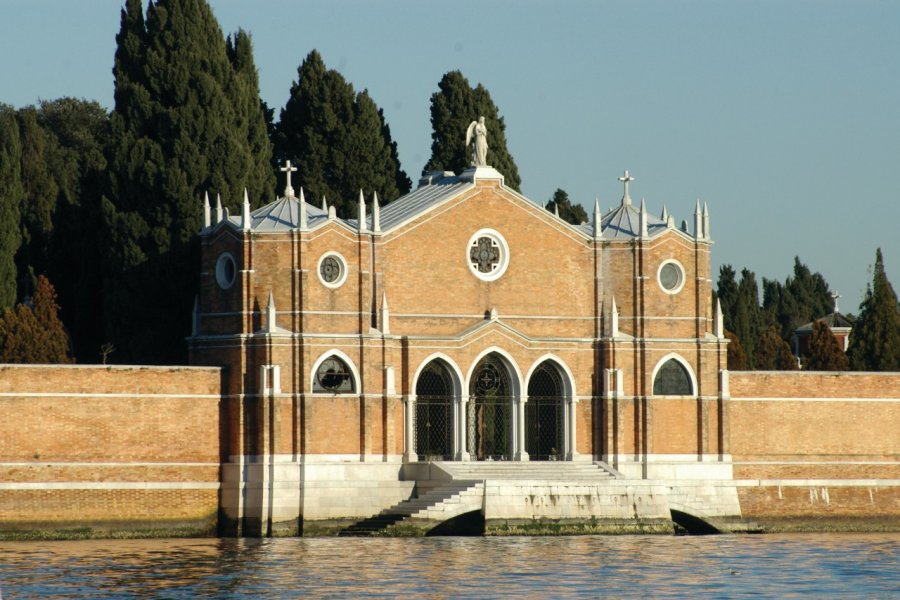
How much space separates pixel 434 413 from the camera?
170 feet

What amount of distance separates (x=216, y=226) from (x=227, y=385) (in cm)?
384

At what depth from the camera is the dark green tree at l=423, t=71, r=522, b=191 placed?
6662cm

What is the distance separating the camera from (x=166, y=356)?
2130 inches

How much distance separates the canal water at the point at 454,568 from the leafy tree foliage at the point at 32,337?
6.97m

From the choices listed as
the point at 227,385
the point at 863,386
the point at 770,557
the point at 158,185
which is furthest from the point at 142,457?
the point at 863,386

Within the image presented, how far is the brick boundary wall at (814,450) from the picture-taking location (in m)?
52.9

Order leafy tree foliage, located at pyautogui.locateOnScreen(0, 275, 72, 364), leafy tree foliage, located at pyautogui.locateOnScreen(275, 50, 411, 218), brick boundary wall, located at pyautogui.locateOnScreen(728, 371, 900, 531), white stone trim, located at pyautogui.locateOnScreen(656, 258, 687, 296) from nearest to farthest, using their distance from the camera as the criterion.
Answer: leafy tree foliage, located at pyautogui.locateOnScreen(0, 275, 72, 364) < white stone trim, located at pyautogui.locateOnScreen(656, 258, 687, 296) < brick boundary wall, located at pyautogui.locateOnScreen(728, 371, 900, 531) < leafy tree foliage, located at pyautogui.locateOnScreen(275, 50, 411, 218)

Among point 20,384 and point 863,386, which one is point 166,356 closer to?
point 20,384

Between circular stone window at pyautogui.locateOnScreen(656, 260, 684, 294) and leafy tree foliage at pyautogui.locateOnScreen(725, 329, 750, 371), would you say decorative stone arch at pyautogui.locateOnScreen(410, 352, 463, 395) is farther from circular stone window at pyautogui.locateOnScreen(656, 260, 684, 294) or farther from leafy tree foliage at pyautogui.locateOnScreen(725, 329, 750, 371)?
leafy tree foliage at pyautogui.locateOnScreen(725, 329, 750, 371)

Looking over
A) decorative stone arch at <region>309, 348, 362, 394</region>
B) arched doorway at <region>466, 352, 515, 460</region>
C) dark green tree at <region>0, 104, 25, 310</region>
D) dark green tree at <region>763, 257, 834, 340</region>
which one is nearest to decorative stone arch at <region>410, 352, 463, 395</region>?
arched doorway at <region>466, 352, 515, 460</region>

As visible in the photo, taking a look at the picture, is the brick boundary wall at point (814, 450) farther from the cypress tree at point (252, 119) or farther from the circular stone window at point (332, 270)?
the cypress tree at point (252, 119)

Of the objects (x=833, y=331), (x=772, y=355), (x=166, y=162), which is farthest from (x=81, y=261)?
(x=833, y=331)

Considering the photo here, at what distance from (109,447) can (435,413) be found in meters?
8.20

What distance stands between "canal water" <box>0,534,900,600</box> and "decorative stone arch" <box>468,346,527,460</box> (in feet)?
13.4
